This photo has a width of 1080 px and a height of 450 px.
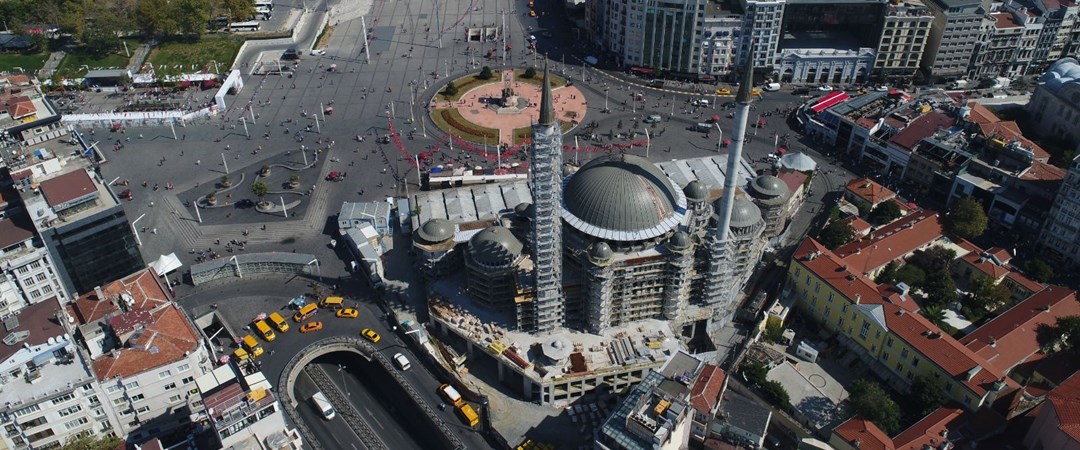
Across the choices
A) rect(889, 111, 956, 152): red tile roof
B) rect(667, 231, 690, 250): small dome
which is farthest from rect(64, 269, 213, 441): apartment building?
rect(889, 111, 956, 152): red tile roof

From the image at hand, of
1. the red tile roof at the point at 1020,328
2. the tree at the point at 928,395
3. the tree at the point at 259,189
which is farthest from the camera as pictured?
the tree at the point at 259,189

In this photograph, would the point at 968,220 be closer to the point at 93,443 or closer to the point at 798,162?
the point at 798,162

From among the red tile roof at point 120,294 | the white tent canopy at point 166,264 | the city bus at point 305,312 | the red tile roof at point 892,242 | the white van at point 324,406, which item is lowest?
the white van at point 324,406

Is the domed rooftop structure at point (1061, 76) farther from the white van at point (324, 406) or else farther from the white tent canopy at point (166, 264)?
the white tent canopy at point (166, 264)

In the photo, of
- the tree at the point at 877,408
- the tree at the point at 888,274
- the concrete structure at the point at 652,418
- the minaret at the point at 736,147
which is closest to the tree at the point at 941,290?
the tree at the point at 888,274

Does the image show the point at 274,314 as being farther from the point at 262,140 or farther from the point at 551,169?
the point at 262,140

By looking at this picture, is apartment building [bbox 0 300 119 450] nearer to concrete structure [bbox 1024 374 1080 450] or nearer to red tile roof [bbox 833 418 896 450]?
red tile roof [bbox 833 418 896 450]
